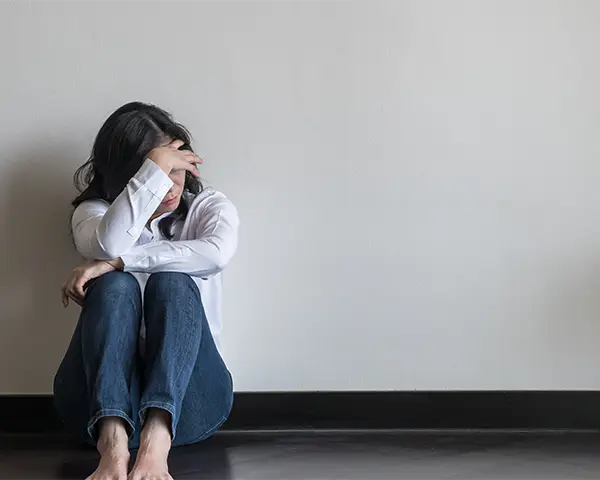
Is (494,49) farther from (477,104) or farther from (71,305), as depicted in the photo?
(71,305)

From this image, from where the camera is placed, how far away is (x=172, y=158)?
77.8 inches

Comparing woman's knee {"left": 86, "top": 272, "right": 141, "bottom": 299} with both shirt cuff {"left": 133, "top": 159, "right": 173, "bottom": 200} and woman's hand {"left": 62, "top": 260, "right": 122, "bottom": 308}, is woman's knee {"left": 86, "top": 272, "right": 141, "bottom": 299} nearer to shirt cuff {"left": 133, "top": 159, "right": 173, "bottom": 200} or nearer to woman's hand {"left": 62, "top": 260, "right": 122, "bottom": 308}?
woman's hand {"left": 62, "top": 260, "right": 122, "bottom": 308}

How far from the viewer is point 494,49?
229cm

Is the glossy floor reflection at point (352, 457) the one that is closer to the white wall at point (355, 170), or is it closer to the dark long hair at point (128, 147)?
the white wall at point (355, 170)

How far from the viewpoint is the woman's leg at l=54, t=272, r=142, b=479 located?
1.72 metres

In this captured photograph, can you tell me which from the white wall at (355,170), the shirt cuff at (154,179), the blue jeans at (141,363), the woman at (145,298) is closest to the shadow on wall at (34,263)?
the white wall at (355,170)

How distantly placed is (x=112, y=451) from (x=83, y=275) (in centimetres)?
43

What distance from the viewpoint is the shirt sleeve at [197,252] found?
194 cm

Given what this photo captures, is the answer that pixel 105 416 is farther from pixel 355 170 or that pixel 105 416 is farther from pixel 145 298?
pixel 355 170

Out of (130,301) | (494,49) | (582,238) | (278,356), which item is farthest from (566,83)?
(130,301)

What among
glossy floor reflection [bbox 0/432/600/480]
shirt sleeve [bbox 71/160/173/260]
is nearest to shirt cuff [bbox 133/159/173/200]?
shirt sleeve [bbox 71/160/173/260]

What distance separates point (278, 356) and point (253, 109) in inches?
27.3

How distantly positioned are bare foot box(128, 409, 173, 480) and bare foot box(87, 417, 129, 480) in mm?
28

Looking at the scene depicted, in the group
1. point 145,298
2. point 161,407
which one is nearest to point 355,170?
point 145,298
